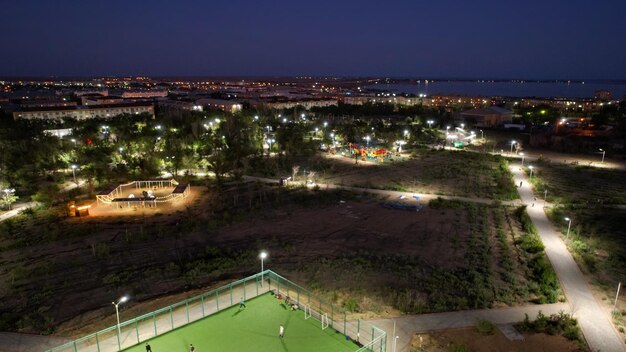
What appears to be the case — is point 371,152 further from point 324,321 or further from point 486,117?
point 486,117

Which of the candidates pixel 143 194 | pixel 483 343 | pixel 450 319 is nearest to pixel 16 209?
pixel 143 194

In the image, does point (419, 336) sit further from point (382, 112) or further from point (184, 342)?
point (382, 112)

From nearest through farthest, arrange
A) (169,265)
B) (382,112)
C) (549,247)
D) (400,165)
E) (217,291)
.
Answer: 1. (217,291)
2. (169,265)
3. (549,247)
4. (400,165)
5. (382,112)

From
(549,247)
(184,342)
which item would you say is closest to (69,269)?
(184,342)

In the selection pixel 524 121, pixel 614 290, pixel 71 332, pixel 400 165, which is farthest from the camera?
pixel 524 121

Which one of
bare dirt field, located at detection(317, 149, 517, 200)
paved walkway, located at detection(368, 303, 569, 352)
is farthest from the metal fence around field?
bare dirt field, located at detection(317, 149, 517, 200)

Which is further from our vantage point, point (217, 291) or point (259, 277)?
point (259, 277)

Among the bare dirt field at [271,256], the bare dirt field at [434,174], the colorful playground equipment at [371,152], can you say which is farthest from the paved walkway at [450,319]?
the colorful playground equipment at [371,152]
